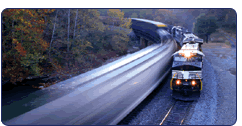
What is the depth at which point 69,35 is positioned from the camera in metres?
22.2

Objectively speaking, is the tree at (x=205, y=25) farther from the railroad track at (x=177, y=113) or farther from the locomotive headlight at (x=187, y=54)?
the railroad track at (x=177, y=113)

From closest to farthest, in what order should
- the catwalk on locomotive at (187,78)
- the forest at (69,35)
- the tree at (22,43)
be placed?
1. the catwalk on locomotive at (187,78)
2. the tree at (22,43)
3. the forest at (69,35)

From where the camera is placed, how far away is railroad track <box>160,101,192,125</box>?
10.6 meters

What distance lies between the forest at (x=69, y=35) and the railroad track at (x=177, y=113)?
724 cm

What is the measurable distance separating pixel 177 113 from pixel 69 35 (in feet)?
53.4

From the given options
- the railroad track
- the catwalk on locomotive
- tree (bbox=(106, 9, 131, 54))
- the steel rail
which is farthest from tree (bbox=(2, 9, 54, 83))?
the railroad track

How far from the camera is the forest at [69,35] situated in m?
16.0

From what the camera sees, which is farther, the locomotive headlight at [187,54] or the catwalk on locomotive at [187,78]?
the locomotive headlight at [187,54]

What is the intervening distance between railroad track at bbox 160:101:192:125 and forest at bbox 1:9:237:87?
7242 mm

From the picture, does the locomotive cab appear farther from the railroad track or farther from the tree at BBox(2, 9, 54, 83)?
the tree at BBox(2, 9, 54, 83)

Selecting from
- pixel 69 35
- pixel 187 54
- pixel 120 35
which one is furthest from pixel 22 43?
pixel 187 54

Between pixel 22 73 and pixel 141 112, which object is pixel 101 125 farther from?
pixel 22 73

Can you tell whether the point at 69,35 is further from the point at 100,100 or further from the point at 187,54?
the point at 100,100

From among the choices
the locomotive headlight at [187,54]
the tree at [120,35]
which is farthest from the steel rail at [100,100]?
the tree at [120,35]
